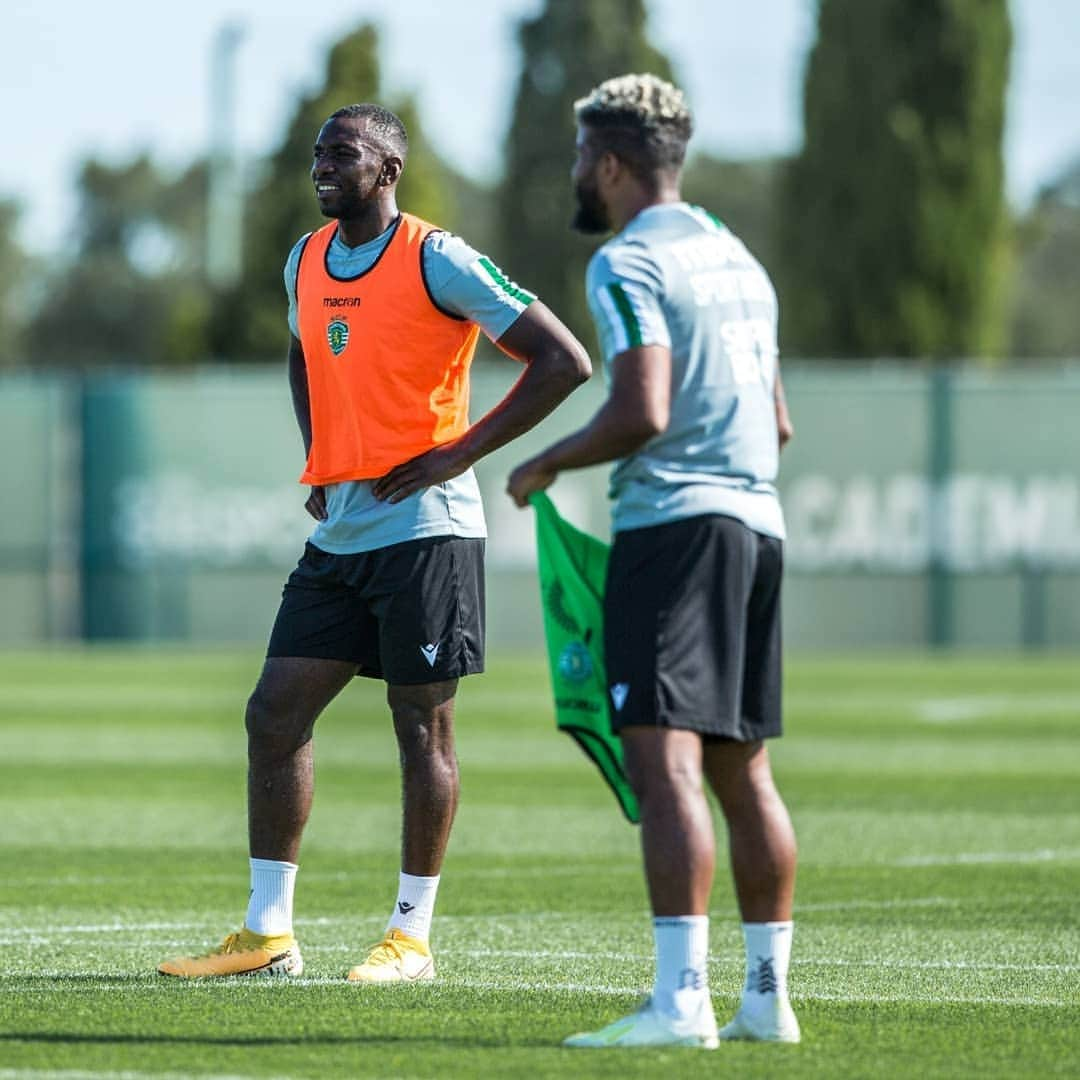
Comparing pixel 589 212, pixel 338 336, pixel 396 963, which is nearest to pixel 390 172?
pixel 338 336

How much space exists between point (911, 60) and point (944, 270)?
3.38 metres

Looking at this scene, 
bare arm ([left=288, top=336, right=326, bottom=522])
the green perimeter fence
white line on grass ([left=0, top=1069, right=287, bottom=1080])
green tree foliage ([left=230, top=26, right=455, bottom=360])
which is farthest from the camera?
green tree foliage ([left=230, top=26, right=455, bottom=360])

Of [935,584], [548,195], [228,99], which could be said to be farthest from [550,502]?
[228,99]

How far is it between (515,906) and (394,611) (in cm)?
212

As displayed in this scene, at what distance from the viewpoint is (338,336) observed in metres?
7.02

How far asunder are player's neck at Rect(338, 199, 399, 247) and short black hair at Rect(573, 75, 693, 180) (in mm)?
1404

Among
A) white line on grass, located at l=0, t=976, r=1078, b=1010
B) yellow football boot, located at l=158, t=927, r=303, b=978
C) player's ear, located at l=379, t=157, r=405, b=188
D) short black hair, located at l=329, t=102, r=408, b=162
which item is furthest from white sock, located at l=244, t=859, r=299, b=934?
short black hair, located at l=329, t=102, r=408, b=162

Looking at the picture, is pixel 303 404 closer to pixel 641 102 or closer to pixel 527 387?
pixel 527 387

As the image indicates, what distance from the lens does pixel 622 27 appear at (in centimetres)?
4497

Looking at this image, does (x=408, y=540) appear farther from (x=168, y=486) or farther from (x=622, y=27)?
(x=622, y=27)

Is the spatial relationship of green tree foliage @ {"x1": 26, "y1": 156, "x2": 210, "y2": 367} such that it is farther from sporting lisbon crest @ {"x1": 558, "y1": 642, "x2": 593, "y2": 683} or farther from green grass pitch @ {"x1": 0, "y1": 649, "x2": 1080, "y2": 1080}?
sporting lisbon crest @ {"x1": 558, "y1": 642, "x2": 593, "y2": 683}

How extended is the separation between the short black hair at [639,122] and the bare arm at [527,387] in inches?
40.4

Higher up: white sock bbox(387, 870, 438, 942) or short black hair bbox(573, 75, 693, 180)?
short black hair bbox(573, 75, 693, 180)

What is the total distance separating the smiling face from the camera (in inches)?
277
